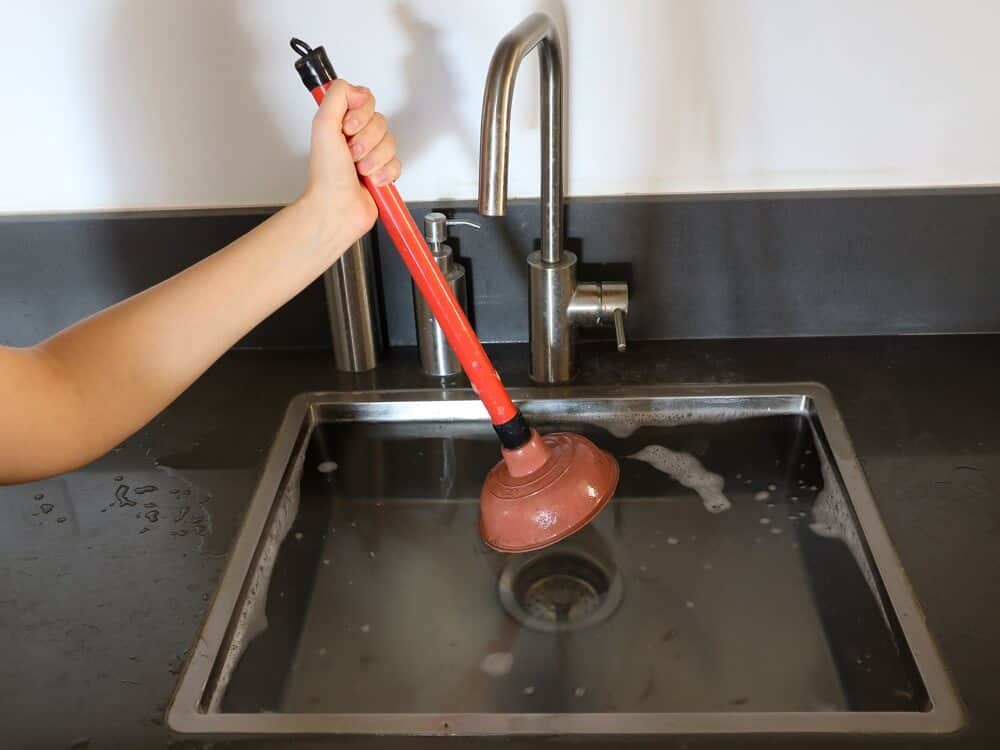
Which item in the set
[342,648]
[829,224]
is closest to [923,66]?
[829,224]

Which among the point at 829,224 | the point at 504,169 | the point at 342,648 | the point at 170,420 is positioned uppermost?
the point at 504,169

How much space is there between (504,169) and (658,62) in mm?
271

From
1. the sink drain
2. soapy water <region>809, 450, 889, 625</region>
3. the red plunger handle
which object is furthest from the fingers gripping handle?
soapy water <region>809, 450, 889, 625</region>

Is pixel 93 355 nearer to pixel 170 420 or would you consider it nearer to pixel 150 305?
pixel 150 305

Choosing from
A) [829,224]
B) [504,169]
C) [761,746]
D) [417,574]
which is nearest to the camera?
[761,746]

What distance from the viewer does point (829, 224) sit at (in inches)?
37.8

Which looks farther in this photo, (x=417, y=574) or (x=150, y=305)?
(x=417, y=574)

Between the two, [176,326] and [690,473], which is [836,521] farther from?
[176,326]

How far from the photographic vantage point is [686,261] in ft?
3.23

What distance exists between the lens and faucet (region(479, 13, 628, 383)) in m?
0.72

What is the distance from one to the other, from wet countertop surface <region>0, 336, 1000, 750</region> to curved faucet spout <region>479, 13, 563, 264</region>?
24 cm

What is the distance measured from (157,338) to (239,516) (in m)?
0.21

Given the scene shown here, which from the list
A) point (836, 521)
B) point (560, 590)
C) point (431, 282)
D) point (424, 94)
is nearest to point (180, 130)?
point (424, 94)

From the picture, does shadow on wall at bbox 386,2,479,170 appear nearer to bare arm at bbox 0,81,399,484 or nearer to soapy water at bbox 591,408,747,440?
bare arm at bbox 0,81,399,484
